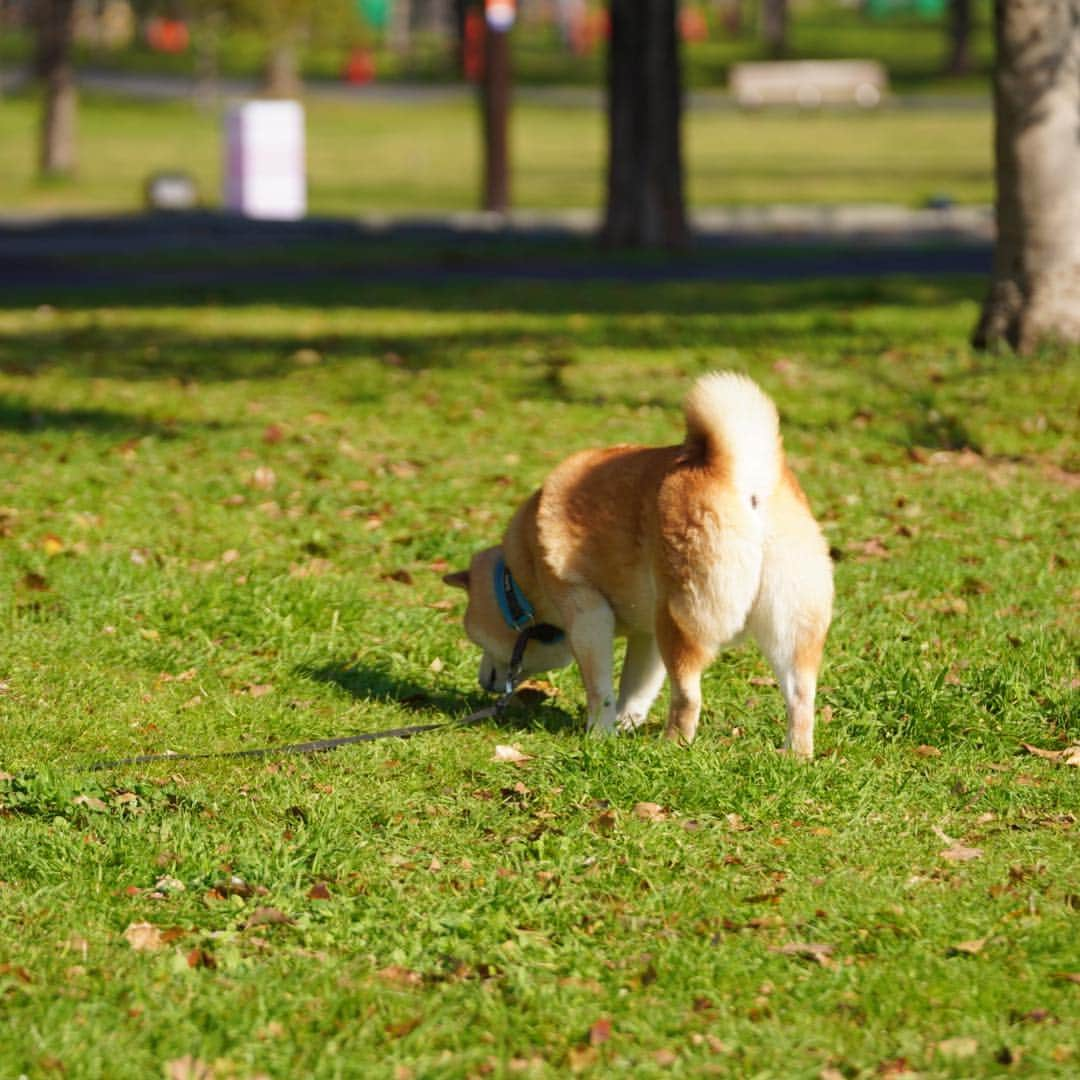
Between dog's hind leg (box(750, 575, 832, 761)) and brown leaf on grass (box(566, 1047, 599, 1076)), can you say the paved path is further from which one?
brown leaf on grass (box(566, 1047, 599, 1076))

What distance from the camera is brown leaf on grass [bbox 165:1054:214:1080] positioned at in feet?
13.4

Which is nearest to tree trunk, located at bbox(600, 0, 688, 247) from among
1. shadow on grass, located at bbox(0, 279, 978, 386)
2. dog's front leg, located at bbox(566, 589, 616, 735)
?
shadow on grass, located at bbox(0, 279, 978, 386)

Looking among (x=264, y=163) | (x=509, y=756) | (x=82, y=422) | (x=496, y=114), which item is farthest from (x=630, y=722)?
(x=264, y=163)

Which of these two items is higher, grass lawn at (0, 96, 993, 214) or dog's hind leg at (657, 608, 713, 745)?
grass lawn at (0, 96, 993, 214)

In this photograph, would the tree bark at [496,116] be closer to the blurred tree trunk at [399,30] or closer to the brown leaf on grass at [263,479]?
the brown leaf on grass at [263,479]

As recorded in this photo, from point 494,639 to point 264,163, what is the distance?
881 inches

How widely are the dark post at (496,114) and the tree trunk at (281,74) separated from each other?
36.7m

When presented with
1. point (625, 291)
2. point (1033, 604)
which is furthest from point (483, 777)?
point (625, 291)

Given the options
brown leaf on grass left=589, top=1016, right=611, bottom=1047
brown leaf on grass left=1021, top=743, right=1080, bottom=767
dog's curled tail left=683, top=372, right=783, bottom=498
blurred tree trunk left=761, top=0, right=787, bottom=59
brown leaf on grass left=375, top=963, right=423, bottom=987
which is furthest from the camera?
blurred tree trunk left=761, top=0, right=787, bottom=59

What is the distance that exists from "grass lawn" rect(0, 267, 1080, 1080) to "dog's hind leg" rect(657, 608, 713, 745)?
10cm

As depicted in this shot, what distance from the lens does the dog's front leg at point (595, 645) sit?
244 inches

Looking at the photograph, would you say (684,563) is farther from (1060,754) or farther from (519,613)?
(1060,754)

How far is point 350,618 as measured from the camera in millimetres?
7688

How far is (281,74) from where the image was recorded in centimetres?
6231
